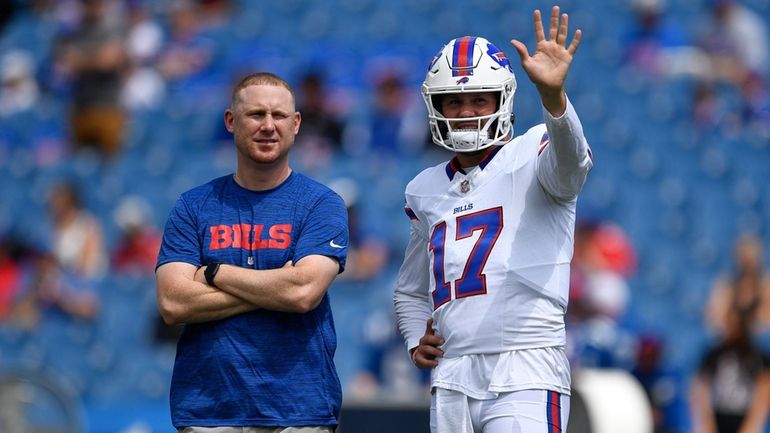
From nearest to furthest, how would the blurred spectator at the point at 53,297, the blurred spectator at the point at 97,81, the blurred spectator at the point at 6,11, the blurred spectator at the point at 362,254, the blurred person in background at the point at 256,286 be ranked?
1. the blurred person in background at the point at 256,286
2. the blurred spectator at the point at 362,254
3. the blurred spectator at the point at 53,297
4. the blurred spectator at the point at 97,81
5. the blurred spectator at the point at 6,11

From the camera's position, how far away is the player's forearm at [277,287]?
427 centimetres

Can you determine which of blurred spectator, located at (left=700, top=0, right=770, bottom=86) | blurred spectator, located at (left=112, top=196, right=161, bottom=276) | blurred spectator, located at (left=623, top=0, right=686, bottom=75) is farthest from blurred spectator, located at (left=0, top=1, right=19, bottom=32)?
blurred spectator, located at (left=700, top=0, right=770, bottom=86)

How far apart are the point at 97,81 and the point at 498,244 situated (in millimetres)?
9578

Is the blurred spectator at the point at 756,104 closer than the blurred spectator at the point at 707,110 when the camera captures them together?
No

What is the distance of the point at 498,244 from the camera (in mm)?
4316

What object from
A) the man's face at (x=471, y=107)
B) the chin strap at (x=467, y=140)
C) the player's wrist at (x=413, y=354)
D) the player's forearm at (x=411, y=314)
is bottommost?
the player's wrist at (x=413, y=354)

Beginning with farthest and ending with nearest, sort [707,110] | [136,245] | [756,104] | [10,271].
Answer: [756,104] → [10,271] → [707,110] → [136,245]

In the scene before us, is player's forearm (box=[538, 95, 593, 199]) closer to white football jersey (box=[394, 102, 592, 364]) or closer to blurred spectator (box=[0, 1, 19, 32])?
white football jersey (box=[394, 102, 592, 364])

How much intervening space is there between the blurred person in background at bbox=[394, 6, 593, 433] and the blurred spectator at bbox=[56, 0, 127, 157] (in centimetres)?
888

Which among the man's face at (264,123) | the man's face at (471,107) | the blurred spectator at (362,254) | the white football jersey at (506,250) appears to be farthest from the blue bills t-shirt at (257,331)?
the blurred spectator at (362,254)

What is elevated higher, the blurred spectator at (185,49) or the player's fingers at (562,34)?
the blurred spectator at (185,49)

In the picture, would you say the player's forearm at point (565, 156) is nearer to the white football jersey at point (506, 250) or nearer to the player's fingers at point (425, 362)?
the white football jersey at point (506, 250)

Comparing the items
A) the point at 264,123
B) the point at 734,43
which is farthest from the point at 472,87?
the point at 734,43

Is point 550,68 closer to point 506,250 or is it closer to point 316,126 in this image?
point 506,250
